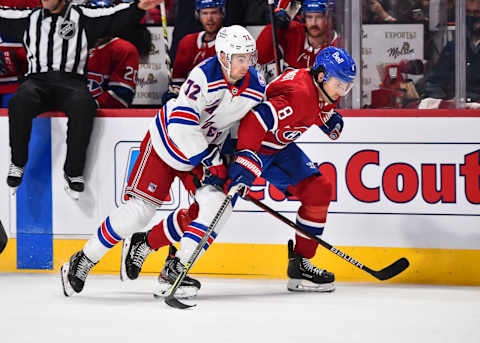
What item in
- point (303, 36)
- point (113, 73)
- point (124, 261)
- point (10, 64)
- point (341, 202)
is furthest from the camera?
point (10, 64)

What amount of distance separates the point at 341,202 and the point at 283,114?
66 cm

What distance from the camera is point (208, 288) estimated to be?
3.58 metres

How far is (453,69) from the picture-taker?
3793 millimetres

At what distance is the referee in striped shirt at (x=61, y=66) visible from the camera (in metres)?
3.85

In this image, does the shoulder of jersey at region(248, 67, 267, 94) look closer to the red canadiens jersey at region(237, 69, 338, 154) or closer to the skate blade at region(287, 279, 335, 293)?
the red canadiens jersey at region(237, 69, 338, 154)

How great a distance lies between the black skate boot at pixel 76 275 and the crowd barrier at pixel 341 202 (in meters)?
0.63

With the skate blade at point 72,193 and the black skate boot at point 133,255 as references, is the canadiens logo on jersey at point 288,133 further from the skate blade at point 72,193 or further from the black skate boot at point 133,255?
the skate blade at point 72,193

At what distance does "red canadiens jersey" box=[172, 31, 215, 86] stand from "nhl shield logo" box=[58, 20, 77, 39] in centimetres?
62

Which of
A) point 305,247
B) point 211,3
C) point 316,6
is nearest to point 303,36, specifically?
point 316,6

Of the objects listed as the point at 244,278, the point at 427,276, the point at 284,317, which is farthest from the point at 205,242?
the point at 427,276

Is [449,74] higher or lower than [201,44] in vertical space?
lower

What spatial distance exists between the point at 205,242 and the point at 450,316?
94 cm

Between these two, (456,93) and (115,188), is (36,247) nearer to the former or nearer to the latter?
(115,188)

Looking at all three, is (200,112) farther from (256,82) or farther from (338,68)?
(338,68)
